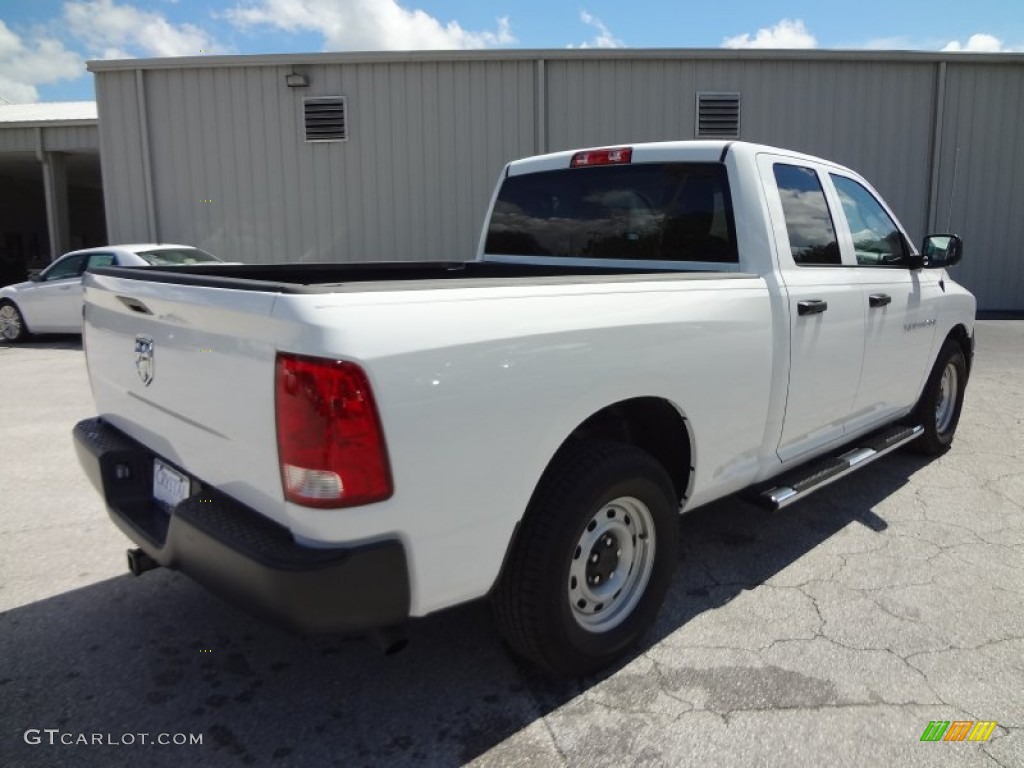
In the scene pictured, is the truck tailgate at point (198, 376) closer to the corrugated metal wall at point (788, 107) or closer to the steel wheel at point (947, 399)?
the steel wheel at point (947, 399)

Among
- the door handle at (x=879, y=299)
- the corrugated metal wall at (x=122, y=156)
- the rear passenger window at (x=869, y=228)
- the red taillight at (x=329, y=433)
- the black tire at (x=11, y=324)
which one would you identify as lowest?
the black tire at (x=11, y=324)

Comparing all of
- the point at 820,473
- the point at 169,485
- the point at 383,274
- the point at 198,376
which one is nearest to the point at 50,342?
the point at 383,274

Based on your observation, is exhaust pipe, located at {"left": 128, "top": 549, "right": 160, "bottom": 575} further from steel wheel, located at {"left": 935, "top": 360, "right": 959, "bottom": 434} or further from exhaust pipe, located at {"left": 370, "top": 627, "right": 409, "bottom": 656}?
steel wheel, located at {"left": 935, "top": 360, "right": 959, "bottom": 434}

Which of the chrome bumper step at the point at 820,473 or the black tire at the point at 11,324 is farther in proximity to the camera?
the black tire at the point at 11,324

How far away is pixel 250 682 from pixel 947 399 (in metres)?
5.01

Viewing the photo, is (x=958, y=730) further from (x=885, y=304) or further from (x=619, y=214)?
(x=619, y=214)

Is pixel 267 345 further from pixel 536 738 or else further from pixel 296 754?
pixel 536 738

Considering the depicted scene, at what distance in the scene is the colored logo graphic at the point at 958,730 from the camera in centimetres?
233

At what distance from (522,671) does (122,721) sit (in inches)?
52.0

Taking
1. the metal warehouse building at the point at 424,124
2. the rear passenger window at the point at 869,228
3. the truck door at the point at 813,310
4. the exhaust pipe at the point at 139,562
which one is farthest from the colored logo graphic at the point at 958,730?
the metal warehouse building at the point at 424,124

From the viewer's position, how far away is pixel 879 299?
3.85m

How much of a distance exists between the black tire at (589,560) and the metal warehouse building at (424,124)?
10772 mm

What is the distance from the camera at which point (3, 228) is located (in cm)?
2662

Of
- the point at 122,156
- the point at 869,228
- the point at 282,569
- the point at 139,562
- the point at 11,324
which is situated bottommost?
the point at 11,324
